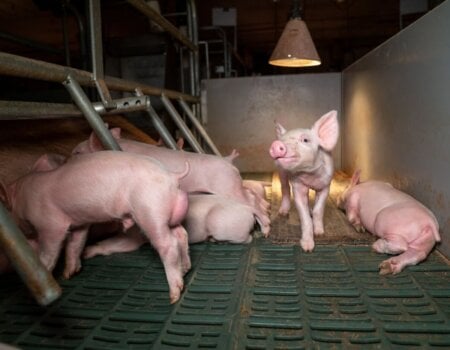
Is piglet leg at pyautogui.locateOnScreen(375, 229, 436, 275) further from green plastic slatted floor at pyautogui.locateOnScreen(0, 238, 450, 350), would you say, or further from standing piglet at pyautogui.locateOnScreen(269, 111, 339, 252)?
standing piglet at pyautogui.locateOnScreen(269, 111, 339, 252)

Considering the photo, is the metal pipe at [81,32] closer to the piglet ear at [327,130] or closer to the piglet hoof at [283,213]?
the piglet hoof at [283,213]

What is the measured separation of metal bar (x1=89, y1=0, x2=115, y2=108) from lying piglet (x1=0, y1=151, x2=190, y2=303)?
16.1 inches

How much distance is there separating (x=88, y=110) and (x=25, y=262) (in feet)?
2.96

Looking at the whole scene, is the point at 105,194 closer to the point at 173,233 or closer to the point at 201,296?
the point at 173,233

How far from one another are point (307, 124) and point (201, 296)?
3114 mm

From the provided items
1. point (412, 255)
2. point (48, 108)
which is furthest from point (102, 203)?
point (412, 255)

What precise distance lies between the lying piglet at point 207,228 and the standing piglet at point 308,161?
0.28 m

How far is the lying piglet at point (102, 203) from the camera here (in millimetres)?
1378

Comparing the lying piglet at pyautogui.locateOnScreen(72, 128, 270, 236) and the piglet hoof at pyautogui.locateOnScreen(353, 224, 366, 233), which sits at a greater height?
the lying piglet at pyautogui.locateOnScreen(72, 128, 270, 236)

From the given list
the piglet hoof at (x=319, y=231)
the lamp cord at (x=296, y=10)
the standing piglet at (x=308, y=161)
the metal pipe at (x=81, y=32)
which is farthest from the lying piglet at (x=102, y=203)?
the lamp cord at (x=296, y=10)

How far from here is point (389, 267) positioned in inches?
60.9

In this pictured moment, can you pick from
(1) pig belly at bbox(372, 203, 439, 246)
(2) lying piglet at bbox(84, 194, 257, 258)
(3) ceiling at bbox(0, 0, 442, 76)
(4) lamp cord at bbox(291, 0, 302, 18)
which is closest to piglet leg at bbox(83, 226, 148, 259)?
(2) lying piglet at bbox(84, 194, 257, 258)

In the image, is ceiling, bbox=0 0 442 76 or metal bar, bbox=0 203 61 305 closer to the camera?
metal bar, bbox=0 203 61 305

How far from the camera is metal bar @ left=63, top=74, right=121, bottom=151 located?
A: 1661 millimetres
